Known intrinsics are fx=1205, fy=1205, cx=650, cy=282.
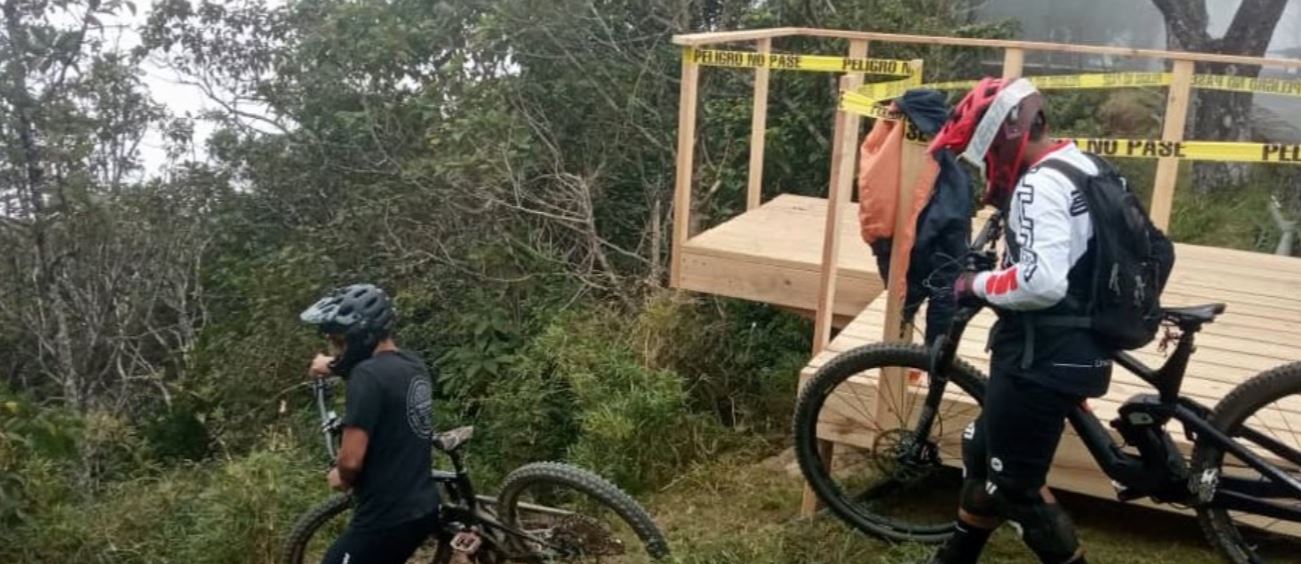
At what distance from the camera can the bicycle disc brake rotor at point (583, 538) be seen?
466 centimetres

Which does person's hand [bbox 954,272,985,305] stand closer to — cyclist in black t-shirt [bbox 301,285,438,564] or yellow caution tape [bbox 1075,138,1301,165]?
cyclist in black t-shirt [bbox 301,285,438,564]

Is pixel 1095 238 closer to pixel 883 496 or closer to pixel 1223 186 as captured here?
pixel 883 496

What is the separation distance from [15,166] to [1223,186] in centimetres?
1263

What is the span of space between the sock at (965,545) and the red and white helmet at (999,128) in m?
1.08

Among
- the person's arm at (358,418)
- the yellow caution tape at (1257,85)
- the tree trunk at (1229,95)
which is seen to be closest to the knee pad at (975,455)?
the person's arm at (358,418)

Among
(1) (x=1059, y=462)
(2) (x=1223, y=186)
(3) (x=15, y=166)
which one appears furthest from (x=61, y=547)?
(2) (x=1223, y=186)

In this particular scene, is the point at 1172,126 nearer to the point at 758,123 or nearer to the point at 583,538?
the point at 758,123

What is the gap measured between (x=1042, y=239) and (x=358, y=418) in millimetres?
2285

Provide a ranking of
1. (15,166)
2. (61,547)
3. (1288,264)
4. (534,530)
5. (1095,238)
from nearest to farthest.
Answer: (1095,238)
(534,530)
(61,547)
(1288,264)
(15,166)

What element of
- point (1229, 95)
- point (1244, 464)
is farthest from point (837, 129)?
point (1229, 95)

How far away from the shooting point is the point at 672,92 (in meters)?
10.2

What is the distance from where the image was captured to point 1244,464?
12.6ft

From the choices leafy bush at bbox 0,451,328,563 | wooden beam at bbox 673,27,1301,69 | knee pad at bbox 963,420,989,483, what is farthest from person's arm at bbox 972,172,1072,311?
leafy bush at bbox 0,451,328,563

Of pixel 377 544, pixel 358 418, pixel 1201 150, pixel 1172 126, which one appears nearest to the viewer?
pixel 358 418
